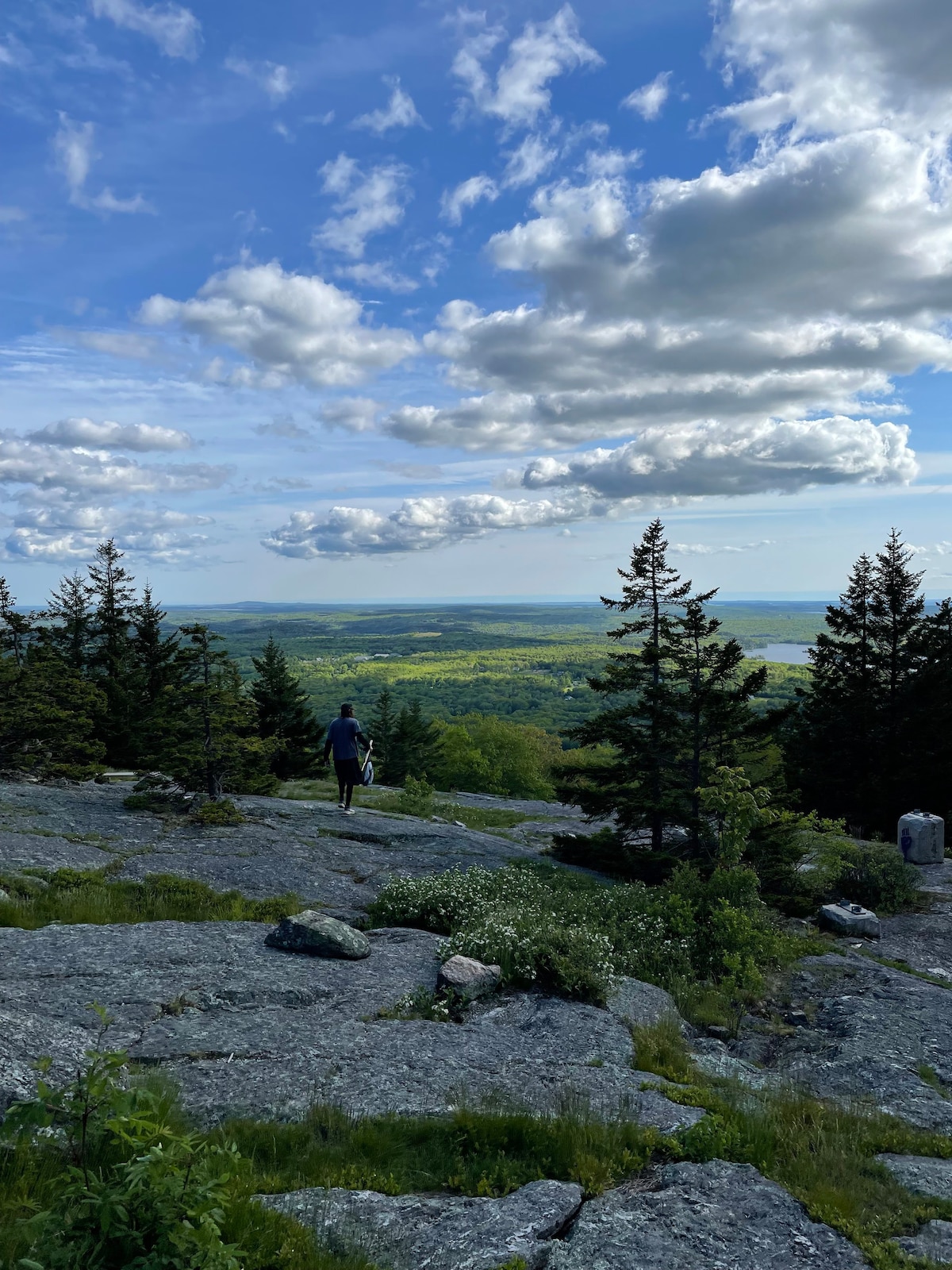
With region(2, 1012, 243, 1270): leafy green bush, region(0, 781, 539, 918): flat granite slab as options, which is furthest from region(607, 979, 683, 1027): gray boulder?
region(2, 1012, 243, 1270): leafy green bush

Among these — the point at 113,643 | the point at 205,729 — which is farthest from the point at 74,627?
the point at 205,729

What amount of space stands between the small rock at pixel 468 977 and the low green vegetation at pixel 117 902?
4023 mm

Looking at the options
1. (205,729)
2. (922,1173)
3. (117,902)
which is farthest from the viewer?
(205,729)

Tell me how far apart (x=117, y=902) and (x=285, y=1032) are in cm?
568

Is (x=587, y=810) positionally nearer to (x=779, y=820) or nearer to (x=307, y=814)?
(x=779, y=820)

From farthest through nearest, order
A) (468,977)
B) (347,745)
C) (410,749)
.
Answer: (410,749)
(347,745)
(468,977)

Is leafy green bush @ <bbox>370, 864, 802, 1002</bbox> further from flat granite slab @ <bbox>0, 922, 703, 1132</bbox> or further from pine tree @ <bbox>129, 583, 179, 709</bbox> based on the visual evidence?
pine tree @ <bbox>129, 583, 179, 709</bbox>

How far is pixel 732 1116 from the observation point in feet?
23.6

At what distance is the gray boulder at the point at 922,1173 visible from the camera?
20.6 feet

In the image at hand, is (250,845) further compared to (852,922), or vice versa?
(250,845)

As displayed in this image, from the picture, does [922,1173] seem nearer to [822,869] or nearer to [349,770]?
[822,869]

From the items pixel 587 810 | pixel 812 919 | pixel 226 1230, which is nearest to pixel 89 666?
pixel 587 810

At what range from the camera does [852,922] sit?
1681 cm

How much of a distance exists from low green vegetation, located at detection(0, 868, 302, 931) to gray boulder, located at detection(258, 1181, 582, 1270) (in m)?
7.59
